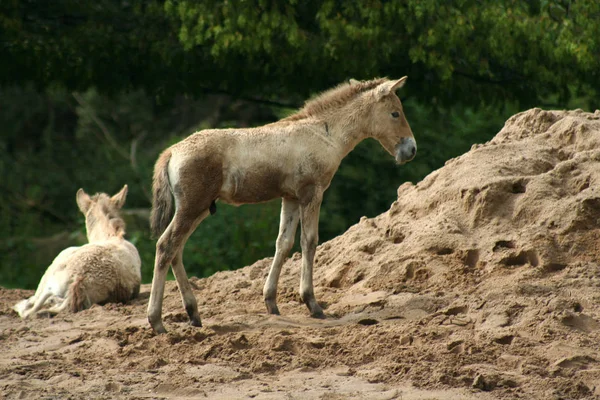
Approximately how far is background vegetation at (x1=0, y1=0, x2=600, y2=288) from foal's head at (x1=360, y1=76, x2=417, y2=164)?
596 cm

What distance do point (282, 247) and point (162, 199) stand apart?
1223mm

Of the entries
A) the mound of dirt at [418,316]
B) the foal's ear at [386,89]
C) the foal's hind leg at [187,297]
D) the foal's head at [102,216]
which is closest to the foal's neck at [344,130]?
the foal's ear at [386,89]

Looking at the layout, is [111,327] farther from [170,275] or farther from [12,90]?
[12,90]

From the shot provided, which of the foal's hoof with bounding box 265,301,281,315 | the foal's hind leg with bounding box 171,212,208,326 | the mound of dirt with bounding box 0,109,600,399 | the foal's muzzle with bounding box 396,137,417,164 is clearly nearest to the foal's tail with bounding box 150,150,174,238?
the foal's hind leg with bounding box 171,212,208,326

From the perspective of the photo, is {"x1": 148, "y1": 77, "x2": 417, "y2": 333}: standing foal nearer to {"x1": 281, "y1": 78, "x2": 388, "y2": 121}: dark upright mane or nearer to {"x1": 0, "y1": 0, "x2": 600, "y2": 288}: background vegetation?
{"x1": 281, "y1": 78, "x2": 388, "y2": 121}: dark upright mane

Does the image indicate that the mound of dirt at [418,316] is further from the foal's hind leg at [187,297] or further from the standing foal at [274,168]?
the standing foal at [274,168]

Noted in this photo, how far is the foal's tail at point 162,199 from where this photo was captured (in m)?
8.31

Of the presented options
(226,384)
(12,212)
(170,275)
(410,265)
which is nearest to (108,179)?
(12,212)

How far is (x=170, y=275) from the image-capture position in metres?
17.2

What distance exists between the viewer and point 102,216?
40.5ft

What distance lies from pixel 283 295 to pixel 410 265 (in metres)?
1.36

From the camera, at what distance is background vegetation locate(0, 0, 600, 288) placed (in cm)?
1496

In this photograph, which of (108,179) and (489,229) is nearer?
(489,229)

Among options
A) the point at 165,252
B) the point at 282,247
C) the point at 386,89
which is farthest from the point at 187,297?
the point at 386,89
